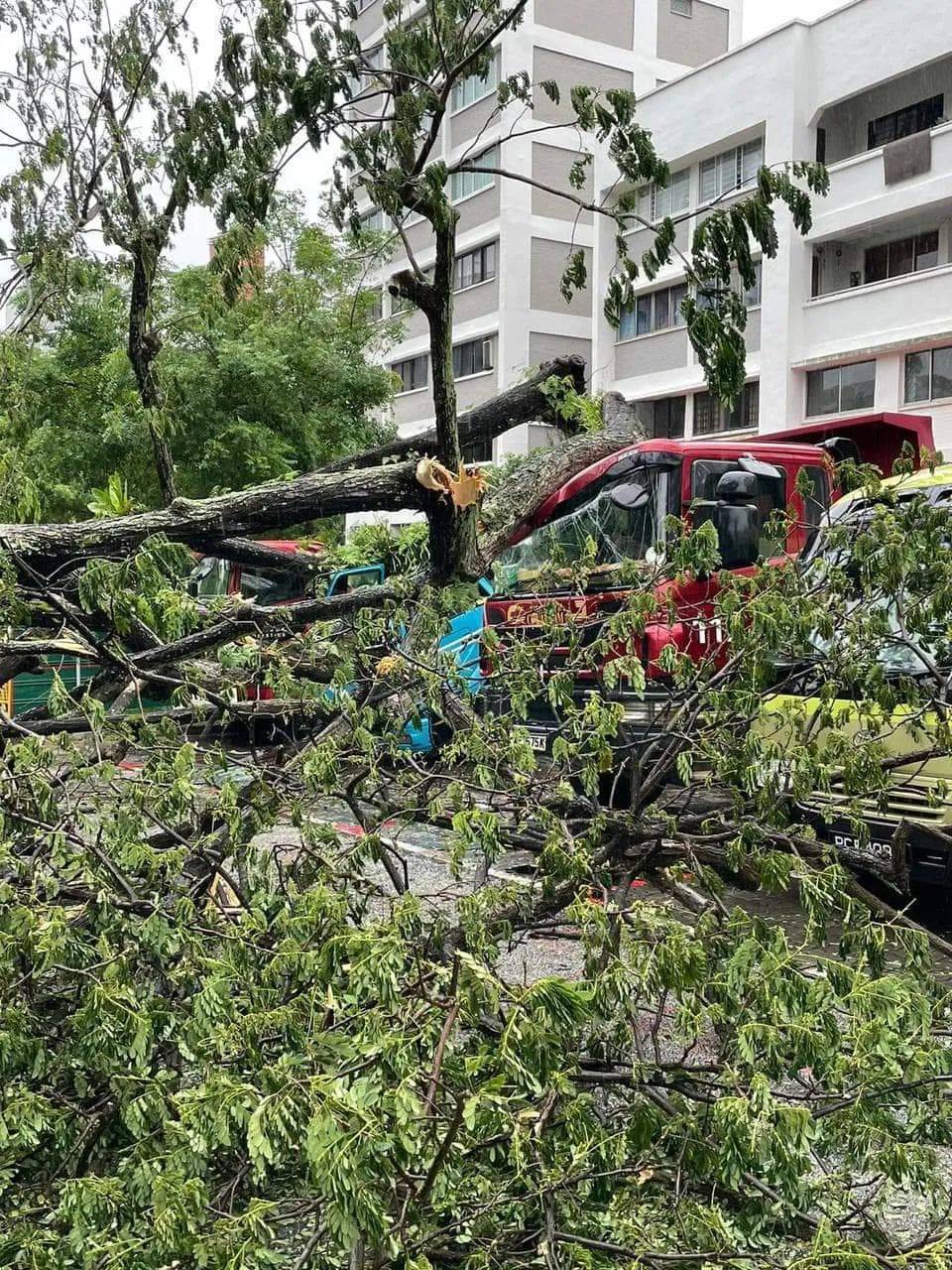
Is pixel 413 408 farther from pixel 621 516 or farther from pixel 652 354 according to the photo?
pixel 621 516

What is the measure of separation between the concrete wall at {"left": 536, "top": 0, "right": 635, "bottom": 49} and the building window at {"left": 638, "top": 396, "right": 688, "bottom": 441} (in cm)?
1034

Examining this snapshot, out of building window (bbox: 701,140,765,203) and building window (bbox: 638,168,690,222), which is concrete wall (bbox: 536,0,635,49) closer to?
building window (bbox: 638,168,690,222)

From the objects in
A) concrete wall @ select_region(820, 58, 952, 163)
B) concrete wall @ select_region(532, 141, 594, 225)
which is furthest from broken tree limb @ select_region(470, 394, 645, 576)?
concrete wall @ select_region(532, 141, 594, 225)

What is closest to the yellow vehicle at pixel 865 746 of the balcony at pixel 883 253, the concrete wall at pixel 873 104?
the balcony at pixel 883 253

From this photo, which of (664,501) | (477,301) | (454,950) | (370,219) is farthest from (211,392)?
(454,950)

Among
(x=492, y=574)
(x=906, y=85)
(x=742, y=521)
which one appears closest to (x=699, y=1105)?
Answer: (x=492, y=574)

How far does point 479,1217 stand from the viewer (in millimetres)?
2121

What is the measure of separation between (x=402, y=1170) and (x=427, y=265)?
3060cm

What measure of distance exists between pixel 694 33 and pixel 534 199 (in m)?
7.70

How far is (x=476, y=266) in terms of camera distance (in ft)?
101

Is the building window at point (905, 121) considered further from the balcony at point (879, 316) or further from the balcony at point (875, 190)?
the balcony at point (879, 316)

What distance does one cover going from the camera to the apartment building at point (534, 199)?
28781mm

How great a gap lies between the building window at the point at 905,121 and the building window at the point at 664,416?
637 cm

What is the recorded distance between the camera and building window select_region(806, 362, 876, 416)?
21234mm
